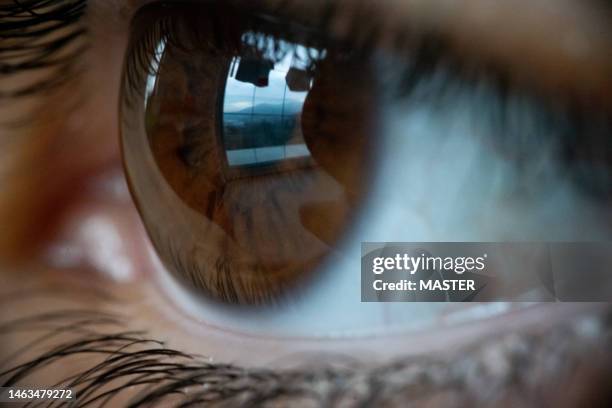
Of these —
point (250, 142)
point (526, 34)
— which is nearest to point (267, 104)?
point (250, 142)

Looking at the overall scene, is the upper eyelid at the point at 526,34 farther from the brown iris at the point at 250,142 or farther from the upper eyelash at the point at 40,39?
the upper eyelash at the point at 40,39

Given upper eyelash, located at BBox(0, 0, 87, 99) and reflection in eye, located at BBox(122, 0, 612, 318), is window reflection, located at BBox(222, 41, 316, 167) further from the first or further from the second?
upper eyelash, located at BBox(0, 0, 87, 99)

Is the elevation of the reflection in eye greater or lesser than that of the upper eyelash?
lesser

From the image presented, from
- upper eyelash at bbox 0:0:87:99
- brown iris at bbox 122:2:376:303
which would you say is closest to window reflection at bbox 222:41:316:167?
brown iris at bbox 122:2:376:303

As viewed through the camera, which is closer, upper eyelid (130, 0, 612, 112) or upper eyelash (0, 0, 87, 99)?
upper eyelid (130, 0, 612, 112)

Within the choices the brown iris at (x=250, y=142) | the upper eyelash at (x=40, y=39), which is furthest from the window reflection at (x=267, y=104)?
the upper eyelash at (x=40, y=39)

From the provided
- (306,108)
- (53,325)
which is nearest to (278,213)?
(306,108)

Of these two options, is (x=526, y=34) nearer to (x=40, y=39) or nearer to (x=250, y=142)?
(x=250, y=142)
